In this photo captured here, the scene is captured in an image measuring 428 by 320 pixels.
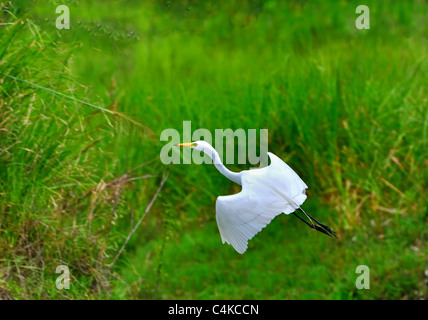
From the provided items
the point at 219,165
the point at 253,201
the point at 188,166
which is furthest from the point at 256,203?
the point at 188,166

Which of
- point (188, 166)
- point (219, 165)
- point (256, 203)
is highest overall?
point (188, 166)

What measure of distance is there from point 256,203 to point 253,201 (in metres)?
0.01

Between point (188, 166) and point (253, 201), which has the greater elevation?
point (188, 166)

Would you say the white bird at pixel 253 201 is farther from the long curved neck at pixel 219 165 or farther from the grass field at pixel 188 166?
the grass field at pixel 188 166

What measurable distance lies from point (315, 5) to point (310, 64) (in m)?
2.37

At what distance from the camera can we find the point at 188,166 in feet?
18.8

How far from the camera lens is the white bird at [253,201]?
321 centimetres

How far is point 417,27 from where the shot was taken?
792cm

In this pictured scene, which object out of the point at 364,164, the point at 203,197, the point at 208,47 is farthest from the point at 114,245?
the point at 208,47

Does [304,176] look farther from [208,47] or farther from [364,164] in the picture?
[208,47]

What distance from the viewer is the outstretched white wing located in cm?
321

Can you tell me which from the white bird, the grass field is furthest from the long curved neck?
the grass field

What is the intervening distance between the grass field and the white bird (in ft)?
2.98

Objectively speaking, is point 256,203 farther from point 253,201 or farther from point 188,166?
point 188,166
